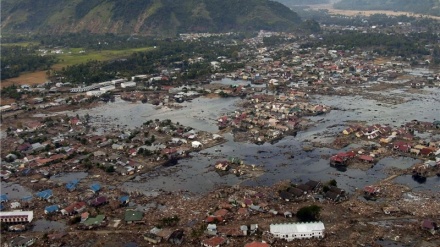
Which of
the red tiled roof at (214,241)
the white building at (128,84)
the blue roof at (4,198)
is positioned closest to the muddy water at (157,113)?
the white building at (128,84)

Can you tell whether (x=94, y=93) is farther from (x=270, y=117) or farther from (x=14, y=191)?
(x=14, y=191)

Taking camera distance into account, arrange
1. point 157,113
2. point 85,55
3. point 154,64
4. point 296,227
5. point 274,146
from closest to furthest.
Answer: point 296,227, point 274,146, point 157,113, point 154,64, point 85,55

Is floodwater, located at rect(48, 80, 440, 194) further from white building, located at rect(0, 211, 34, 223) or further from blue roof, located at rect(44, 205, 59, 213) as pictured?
white building, located at rect(0, 211, 34, 223)

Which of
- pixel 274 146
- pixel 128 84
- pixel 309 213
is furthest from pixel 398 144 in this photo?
pixel 128 84

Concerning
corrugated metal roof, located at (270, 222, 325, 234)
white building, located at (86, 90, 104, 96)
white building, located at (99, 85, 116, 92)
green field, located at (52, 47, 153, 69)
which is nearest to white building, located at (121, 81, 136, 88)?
white building, located at (99, 85, 116, 92)

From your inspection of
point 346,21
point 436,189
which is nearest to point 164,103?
point 436,189

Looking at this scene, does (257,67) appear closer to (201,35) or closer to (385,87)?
(385,87)
